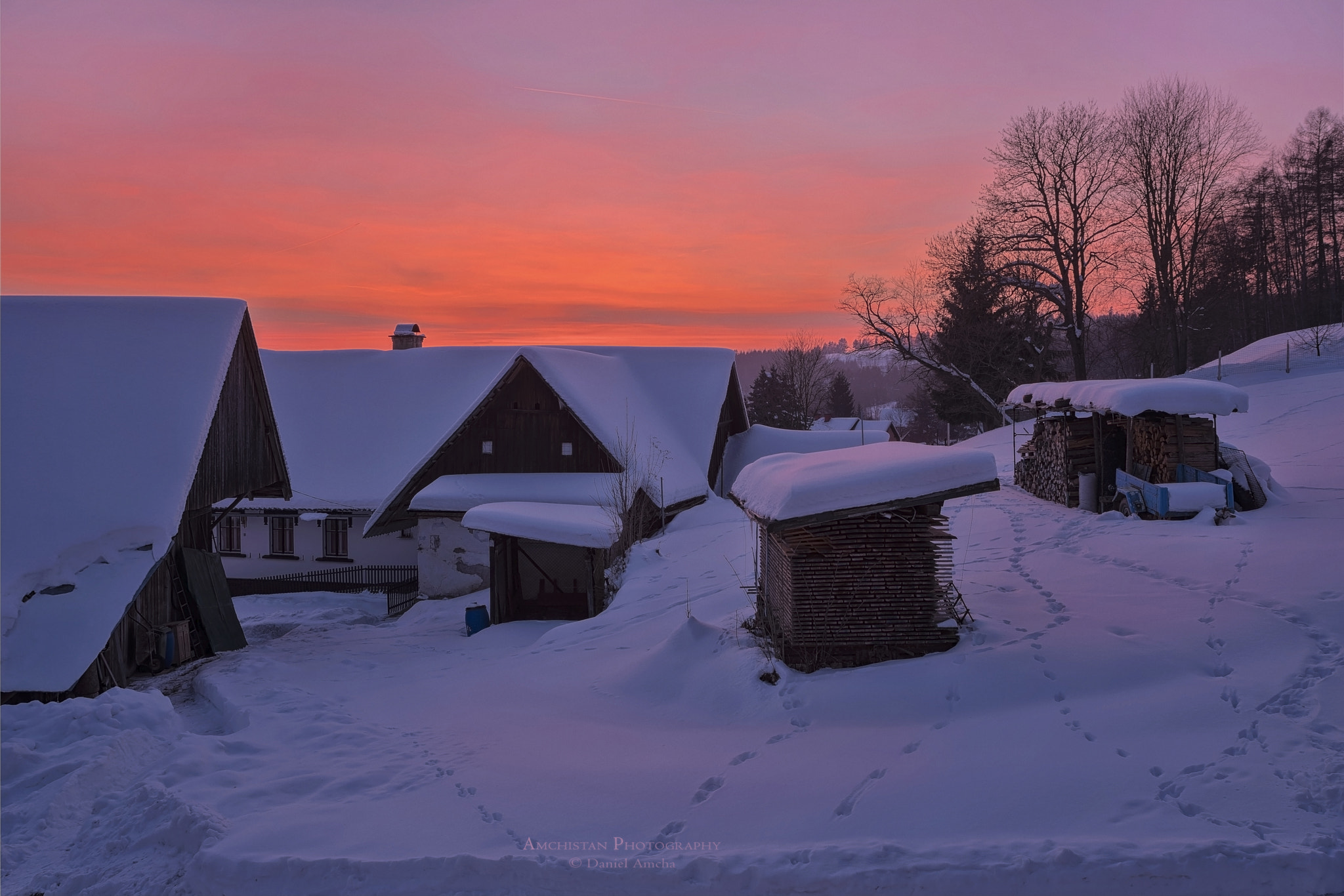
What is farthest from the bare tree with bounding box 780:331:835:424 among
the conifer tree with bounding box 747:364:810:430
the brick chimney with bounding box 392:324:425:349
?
the brick chimney with bounding box 392:324:425:349

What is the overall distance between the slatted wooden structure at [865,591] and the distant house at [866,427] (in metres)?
10.6

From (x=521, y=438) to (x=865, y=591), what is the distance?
51.5 ft

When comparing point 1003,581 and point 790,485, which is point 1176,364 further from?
point 790,485

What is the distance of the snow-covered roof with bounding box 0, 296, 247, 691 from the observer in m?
11.4

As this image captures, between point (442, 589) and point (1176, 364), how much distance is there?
107 feet

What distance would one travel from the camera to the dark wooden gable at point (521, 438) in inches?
936

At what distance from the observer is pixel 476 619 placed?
58.1 ft

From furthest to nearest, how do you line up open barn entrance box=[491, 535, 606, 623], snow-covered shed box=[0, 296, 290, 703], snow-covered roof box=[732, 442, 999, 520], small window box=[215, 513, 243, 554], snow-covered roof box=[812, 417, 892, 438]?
1. snow-covered roof box=[812, 417, 892, 438]
2. small window box=[215, 513, 243, 554]
3. open barn entrance box=[491, 535, 606, 623]
4. snow-covered shed box=[0, 296, 290, 703]
5. snow-covered roof box=[732, 442, 999, 520]

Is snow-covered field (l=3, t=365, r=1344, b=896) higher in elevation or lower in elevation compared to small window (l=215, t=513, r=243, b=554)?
lower

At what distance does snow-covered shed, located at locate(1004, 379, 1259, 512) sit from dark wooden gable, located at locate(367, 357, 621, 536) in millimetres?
12125

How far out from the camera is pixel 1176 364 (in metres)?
35.2

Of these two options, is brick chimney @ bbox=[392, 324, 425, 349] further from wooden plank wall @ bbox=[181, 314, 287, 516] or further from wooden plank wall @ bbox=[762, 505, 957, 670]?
wooden plank wall @ bbox=[762, 505, 957, 670]

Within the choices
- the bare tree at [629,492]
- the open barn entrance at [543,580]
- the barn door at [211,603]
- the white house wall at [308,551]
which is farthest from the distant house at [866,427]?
the barn door at [211,603]

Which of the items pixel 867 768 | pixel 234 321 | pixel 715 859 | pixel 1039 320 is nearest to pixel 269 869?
pixel 715 859
